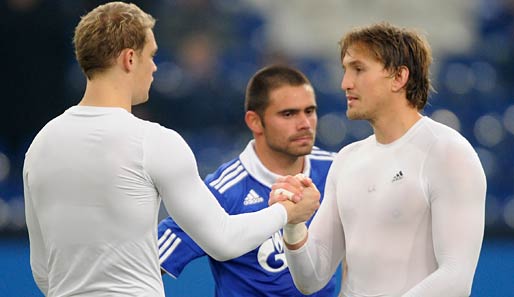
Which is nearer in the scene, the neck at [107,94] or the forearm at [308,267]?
the neck at [107,94]

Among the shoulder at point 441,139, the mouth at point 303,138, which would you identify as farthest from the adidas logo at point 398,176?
the mouth at point 303,138

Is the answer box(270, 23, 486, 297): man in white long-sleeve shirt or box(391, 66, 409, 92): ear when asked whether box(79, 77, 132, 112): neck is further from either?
box(391, 66, 409, 92): ear

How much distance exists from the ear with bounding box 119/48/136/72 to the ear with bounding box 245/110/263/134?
165 centimetres

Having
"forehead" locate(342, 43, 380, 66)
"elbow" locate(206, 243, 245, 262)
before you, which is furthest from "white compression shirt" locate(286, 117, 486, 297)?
"elbow" locate(206, 243, 245, 262)

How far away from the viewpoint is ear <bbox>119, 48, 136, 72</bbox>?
10.5ft

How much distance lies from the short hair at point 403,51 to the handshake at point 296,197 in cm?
46

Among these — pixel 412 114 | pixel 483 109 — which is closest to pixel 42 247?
pixel 412 114

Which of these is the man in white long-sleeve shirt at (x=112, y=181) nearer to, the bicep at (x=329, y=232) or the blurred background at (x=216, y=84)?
the bicep at (x=329, y=232)

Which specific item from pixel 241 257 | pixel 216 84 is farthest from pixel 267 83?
pixel 216 84

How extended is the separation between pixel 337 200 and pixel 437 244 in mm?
486

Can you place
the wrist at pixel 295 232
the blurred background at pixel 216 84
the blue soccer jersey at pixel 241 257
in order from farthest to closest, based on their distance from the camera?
the blurred background at pixel 216 84, the blue soccer jersey at pixel 241 257, the wrist at pixel 295 232

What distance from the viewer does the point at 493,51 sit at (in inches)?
387

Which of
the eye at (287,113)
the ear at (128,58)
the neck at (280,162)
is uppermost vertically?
the ear at (128,58)

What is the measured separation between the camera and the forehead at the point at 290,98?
4.80 meters
